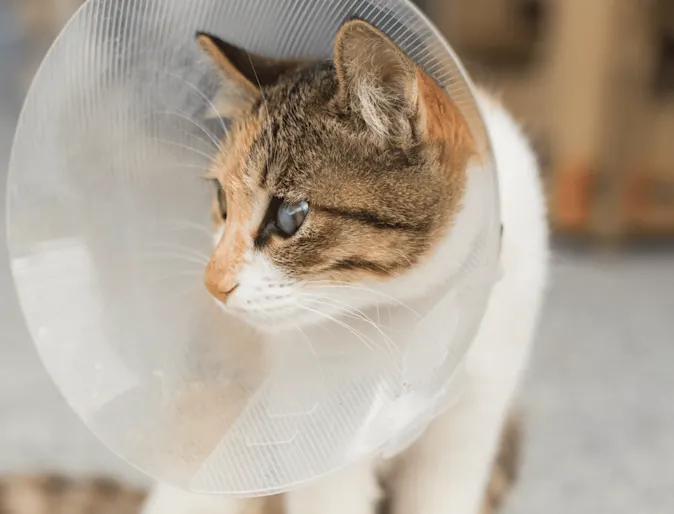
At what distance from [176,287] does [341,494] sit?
0.96 ft

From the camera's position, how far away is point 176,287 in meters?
0.93

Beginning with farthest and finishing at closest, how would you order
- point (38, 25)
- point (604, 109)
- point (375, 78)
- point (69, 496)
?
point (38, 25)
point (604, 109)
point (69, 496)
point (375, 78)

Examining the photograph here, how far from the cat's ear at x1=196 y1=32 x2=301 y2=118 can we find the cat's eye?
0.16 m

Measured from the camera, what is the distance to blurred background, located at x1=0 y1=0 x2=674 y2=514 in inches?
49.6

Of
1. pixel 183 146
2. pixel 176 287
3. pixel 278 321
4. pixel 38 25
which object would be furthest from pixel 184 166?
pixel 38 25

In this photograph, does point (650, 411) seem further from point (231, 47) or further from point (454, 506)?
point (231, 47)

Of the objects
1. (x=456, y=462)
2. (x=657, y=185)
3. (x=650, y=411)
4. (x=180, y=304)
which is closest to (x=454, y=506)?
(x=456, y=462)

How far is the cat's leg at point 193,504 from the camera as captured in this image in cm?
92

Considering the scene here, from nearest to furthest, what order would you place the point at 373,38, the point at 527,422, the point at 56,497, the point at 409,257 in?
the point at 373,38
the point at 409,257
the point at 56,497
the point at 527,422

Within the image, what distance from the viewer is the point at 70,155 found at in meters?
0.85

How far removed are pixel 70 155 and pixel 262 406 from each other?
328 mm

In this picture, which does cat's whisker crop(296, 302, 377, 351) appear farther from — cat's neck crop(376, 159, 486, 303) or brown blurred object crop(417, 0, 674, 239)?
brown blurred object crop(417, 0, 674, 239)

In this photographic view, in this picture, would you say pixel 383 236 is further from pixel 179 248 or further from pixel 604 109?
pixel 604 109

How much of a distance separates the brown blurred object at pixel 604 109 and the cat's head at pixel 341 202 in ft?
3.49
